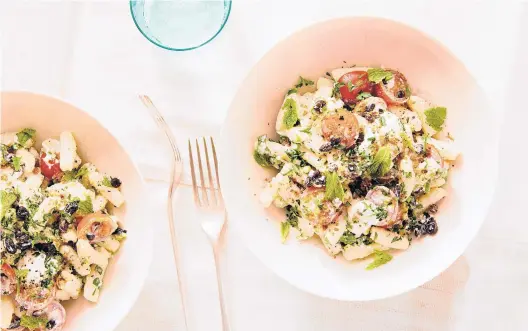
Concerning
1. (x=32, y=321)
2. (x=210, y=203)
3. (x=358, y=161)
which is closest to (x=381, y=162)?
(x=358, y=161)

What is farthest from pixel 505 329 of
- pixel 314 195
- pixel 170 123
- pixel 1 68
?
pixel 1 68

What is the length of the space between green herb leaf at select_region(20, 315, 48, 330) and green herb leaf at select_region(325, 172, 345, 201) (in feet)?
2.44

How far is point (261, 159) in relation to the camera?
151cm

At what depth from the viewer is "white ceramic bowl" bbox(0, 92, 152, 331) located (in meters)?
1.50

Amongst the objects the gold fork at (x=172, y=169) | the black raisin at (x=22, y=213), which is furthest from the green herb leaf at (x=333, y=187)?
the black raisin at (x=22, y=213)

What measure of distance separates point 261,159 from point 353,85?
11.3 inches

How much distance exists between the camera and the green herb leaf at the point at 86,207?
146 cm

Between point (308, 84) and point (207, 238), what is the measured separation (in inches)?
20.3

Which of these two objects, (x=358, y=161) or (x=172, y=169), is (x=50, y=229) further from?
(x=358, y=161)

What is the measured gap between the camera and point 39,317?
4.82 feet

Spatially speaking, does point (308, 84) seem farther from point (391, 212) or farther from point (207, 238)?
point (207, 238)

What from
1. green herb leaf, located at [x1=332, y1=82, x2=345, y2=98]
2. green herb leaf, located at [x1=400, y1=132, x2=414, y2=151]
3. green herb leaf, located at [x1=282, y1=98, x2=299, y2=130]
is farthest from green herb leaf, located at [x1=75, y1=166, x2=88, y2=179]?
green herb leaf, located at [x1=400, y1=132, x2=414, y2=151]

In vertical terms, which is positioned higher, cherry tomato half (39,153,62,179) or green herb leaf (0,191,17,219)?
cherry tomato half (39,153,62,179)

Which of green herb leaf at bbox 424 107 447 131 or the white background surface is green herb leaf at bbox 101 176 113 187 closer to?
the white background surface
